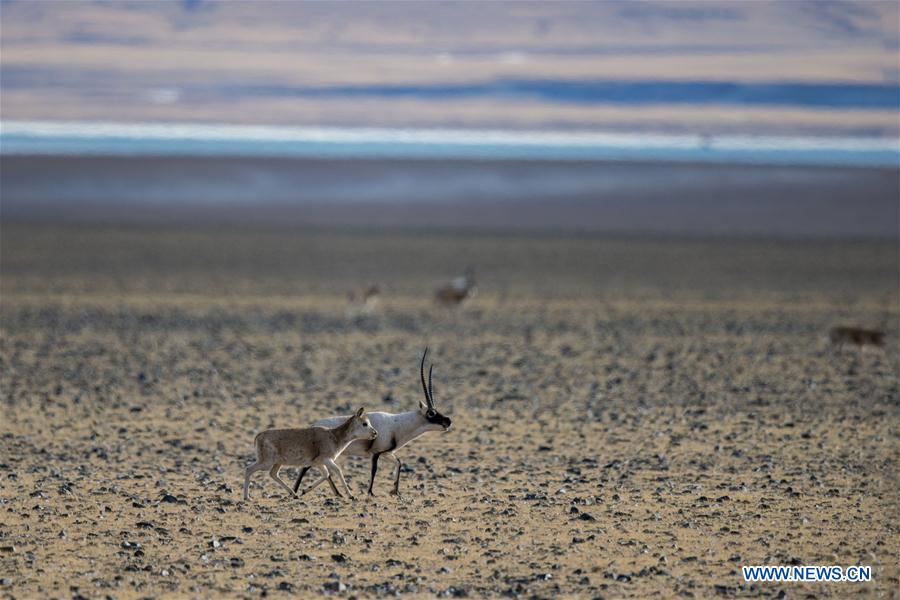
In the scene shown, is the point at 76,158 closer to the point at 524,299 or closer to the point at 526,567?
the point at 524,299

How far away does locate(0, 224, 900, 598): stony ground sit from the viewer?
816cm

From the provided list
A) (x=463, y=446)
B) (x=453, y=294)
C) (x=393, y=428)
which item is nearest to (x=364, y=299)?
(x=453, y=294)

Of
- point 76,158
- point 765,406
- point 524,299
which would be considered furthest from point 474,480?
point 76,158

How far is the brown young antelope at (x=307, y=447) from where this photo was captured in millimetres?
9727

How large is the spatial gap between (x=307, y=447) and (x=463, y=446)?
266 cm

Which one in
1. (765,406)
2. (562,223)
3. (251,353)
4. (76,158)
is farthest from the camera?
(76,158)

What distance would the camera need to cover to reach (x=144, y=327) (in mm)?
22047

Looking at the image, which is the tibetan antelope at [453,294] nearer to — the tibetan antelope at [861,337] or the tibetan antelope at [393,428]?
the tibetan antelope at [861,337]

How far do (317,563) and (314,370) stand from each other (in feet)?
30.0

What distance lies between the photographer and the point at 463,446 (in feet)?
39.9

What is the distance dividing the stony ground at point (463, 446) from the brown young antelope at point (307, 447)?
261 millimetres

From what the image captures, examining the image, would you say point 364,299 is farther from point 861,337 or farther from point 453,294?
point 861,337

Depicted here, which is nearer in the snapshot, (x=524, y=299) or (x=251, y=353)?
(x=251, y=353)

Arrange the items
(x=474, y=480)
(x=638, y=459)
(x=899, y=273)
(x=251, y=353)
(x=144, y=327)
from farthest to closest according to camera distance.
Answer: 1. (x=899, y=273)
2. (x=144, y=327)
3. (x=251, y=353)
4. (x=638, y=459)
5. (x=474, y=480)
